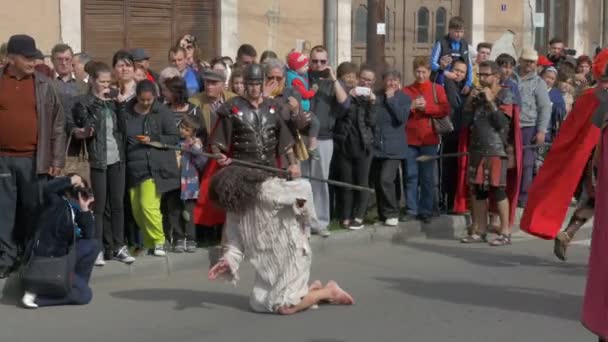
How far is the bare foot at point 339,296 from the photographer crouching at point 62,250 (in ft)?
5.95

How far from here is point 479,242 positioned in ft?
40.8

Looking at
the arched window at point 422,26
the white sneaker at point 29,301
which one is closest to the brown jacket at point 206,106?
the white sneaker at point 29,301

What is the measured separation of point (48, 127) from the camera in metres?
9.62

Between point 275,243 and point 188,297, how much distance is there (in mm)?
1042

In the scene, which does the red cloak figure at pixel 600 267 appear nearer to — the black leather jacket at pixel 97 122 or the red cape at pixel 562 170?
the red cape at pixel 562 170

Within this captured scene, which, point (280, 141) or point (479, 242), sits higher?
point (280, 141)

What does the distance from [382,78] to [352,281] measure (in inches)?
118

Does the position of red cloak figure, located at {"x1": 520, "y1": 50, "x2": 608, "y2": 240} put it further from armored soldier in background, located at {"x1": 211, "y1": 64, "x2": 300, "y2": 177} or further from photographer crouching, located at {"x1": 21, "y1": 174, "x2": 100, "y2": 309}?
photographer crouching, located at {"x1": 21, "y1": 174, "x2": 100, "y2": 309}

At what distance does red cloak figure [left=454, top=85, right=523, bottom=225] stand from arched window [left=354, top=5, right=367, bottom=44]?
22.7 feet

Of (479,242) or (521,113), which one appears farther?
(521,113)

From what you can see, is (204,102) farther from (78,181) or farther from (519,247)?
(519,247)

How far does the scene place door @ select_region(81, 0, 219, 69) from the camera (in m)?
16.1

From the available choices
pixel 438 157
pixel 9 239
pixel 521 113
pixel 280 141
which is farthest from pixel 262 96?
pixel 521 113

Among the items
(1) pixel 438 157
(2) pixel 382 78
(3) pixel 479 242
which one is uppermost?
(2) pixel 382 78
